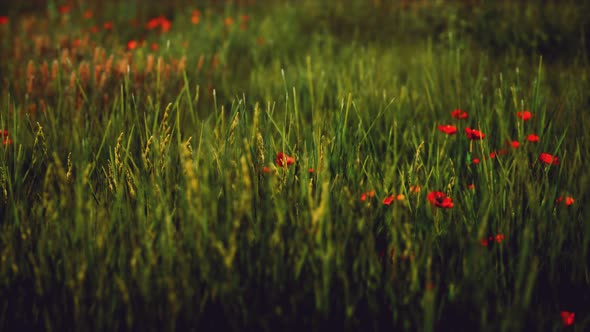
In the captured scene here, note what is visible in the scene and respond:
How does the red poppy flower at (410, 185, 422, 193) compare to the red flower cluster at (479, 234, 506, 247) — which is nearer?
the red flower cluster at (479, 234, 506, 247)

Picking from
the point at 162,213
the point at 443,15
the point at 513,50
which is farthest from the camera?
the point at 443,15

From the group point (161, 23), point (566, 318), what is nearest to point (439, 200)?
point (566, 318)

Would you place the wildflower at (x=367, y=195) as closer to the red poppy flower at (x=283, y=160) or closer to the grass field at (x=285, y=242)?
the grass field at (x=285, y=242)

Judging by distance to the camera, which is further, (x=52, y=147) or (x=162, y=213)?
(x=52, y=147)

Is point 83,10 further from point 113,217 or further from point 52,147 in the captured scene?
point 113,217

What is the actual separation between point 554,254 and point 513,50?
96.4 inches

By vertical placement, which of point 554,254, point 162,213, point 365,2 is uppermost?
point 365,2

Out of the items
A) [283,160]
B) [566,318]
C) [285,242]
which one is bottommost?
[566,318]

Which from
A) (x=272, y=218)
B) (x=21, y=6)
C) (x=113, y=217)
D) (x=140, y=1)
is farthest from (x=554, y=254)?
(x=21, y=6)

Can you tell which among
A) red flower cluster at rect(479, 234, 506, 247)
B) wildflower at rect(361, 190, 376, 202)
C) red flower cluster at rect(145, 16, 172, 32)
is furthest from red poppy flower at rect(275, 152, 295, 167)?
red flower cluster at rect(145, 16, 172, 32)

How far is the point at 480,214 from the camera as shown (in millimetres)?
1461

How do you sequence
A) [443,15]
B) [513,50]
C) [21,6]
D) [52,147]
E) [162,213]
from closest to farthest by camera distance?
1. [162,213]
2. [52,147]
3. [513,50]
4. [443,15]
5. [21,6]

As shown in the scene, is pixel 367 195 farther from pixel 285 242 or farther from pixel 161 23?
pixel 161 23

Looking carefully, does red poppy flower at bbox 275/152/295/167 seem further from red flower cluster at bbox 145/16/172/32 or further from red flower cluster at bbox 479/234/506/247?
red flower cluster at bbox 145/16/172/32
